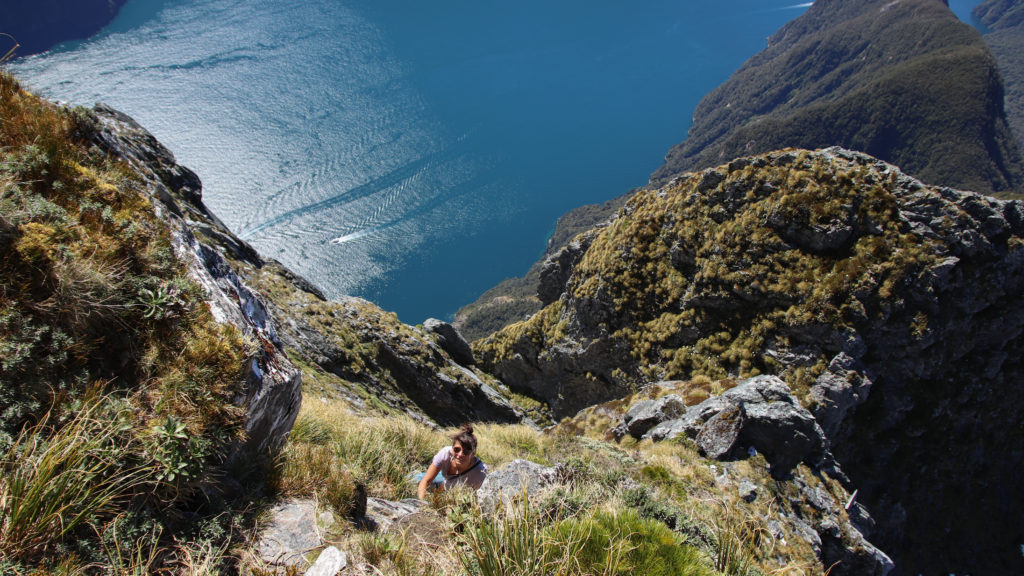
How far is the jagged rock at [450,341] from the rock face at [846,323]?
7127 mm

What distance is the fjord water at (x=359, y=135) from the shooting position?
3253 inches

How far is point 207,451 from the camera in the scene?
12.6ft

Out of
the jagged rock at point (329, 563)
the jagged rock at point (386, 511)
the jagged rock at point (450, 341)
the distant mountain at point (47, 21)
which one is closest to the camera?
the jagged rock at point (329, 563)

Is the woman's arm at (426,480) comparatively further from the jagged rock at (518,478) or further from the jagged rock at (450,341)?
the jagged rock at (450,341)

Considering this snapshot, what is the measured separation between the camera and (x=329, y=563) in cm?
365

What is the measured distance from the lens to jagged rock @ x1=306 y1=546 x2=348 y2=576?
358 centimetres

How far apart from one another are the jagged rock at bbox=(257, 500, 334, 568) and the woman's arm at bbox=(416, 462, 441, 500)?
5.11 feet

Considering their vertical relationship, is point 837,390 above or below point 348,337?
below

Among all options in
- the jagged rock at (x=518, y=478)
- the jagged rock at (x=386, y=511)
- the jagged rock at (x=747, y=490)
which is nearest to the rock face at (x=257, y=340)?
the jagged rock at (x=386, y=511)

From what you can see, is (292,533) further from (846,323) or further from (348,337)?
(846,323)

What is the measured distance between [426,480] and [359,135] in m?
112

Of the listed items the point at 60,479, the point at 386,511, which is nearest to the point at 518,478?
the point at 386,511

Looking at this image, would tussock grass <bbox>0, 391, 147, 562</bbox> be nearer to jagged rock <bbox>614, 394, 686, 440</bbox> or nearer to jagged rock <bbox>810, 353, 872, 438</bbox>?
jagged rock <bbox>614, 394, 686, 440</bbox>

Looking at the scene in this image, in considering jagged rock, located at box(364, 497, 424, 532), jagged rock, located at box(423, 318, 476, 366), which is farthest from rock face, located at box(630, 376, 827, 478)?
jagged rock, located at box(423, 318, 476, 366)
